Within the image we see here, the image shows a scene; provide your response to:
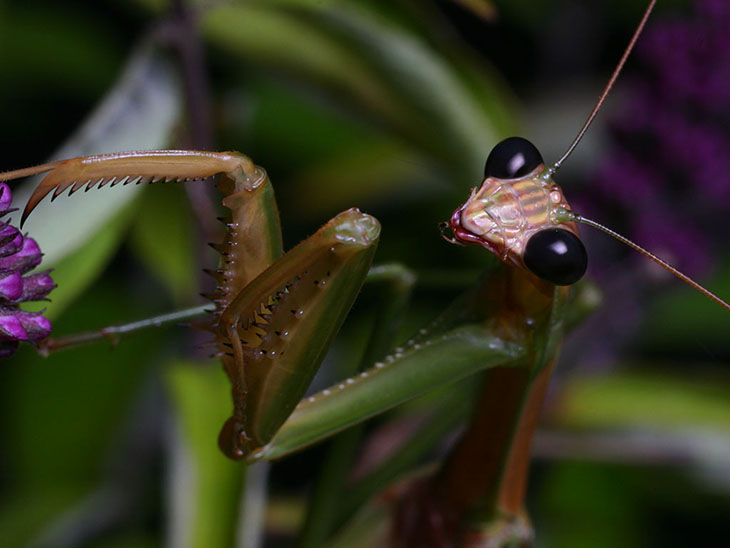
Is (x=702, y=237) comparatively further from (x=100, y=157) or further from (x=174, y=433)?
(x=100, y=157)

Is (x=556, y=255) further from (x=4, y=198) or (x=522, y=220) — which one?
(x=4, y=198)

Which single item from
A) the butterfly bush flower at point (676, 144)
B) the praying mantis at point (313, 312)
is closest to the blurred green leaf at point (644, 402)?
the butterfly bush flower at point (676, 144)

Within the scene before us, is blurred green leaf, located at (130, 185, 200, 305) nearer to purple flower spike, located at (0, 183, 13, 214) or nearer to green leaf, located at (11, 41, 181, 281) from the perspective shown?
green leaf, located at (11, 41, 181, 281)

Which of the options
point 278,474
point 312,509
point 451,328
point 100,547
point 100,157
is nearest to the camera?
point 100,157

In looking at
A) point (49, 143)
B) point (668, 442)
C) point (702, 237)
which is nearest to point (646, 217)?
point (702, 237)

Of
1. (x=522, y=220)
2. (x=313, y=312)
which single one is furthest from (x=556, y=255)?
(x=313, y=312)

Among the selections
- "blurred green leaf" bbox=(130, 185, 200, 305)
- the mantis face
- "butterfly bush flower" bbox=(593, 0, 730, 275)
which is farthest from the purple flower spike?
"butterfly bush flower" bbox=(593, 0, 730, 275)
